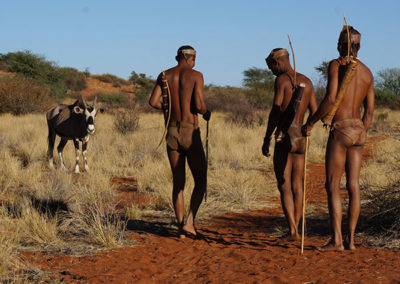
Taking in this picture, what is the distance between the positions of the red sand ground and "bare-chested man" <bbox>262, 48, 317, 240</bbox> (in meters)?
0.48

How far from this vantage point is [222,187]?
7738mm

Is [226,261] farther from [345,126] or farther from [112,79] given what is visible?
[112,79]

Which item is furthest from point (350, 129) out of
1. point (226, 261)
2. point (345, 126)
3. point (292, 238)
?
point (226, 261)

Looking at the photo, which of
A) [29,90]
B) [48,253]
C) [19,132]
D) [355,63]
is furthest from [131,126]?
[355,63]

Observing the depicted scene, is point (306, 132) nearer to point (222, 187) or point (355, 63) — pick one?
point (355, 63)

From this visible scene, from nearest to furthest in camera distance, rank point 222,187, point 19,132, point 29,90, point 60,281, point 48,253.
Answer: point 60,281, point 48,253, point 222,187, point 19,132, point 29,90

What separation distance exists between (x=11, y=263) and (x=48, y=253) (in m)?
0.67

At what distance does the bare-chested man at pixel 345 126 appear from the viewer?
4.24 meters

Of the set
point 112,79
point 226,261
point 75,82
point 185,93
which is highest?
point 112,79

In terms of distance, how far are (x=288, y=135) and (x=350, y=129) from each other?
26.8 inches

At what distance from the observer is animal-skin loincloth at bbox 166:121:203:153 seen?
5113 millimetres

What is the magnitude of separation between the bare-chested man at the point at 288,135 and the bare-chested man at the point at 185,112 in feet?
2.51

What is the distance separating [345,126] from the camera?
4.33 metres

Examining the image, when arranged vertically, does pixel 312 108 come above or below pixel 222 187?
above
